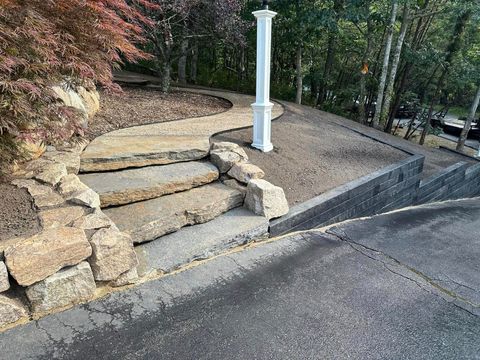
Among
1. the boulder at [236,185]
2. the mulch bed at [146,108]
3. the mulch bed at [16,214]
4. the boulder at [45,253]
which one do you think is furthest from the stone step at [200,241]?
the mulch bed at [146,108]

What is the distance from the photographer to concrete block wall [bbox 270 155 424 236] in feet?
10.6

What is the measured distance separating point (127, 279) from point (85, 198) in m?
0.64

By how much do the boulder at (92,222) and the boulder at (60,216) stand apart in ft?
A: 0.16

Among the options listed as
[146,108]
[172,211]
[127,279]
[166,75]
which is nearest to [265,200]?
[172,211]

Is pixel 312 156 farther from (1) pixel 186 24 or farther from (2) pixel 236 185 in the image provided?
(1) pixel 186 24

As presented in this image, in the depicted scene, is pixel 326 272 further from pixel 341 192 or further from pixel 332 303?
pixel 341 192

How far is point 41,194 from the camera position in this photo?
241cm

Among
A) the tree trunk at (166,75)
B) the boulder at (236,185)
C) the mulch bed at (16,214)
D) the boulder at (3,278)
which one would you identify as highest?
the tree trunk at (166,75)

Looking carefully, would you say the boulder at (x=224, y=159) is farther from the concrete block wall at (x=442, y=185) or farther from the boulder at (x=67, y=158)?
the concrete block wall at (x=442, y=185)

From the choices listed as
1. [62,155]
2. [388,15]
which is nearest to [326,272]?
[62,155]

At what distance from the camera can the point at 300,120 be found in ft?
19.4

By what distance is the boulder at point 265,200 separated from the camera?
3.02m

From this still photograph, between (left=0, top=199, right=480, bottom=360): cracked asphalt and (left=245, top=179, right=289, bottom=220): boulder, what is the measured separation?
0.27 m

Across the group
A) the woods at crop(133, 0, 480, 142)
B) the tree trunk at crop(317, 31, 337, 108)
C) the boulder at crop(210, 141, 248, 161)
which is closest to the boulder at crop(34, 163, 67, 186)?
the boulder at crop(210, 141, 248, 161)
